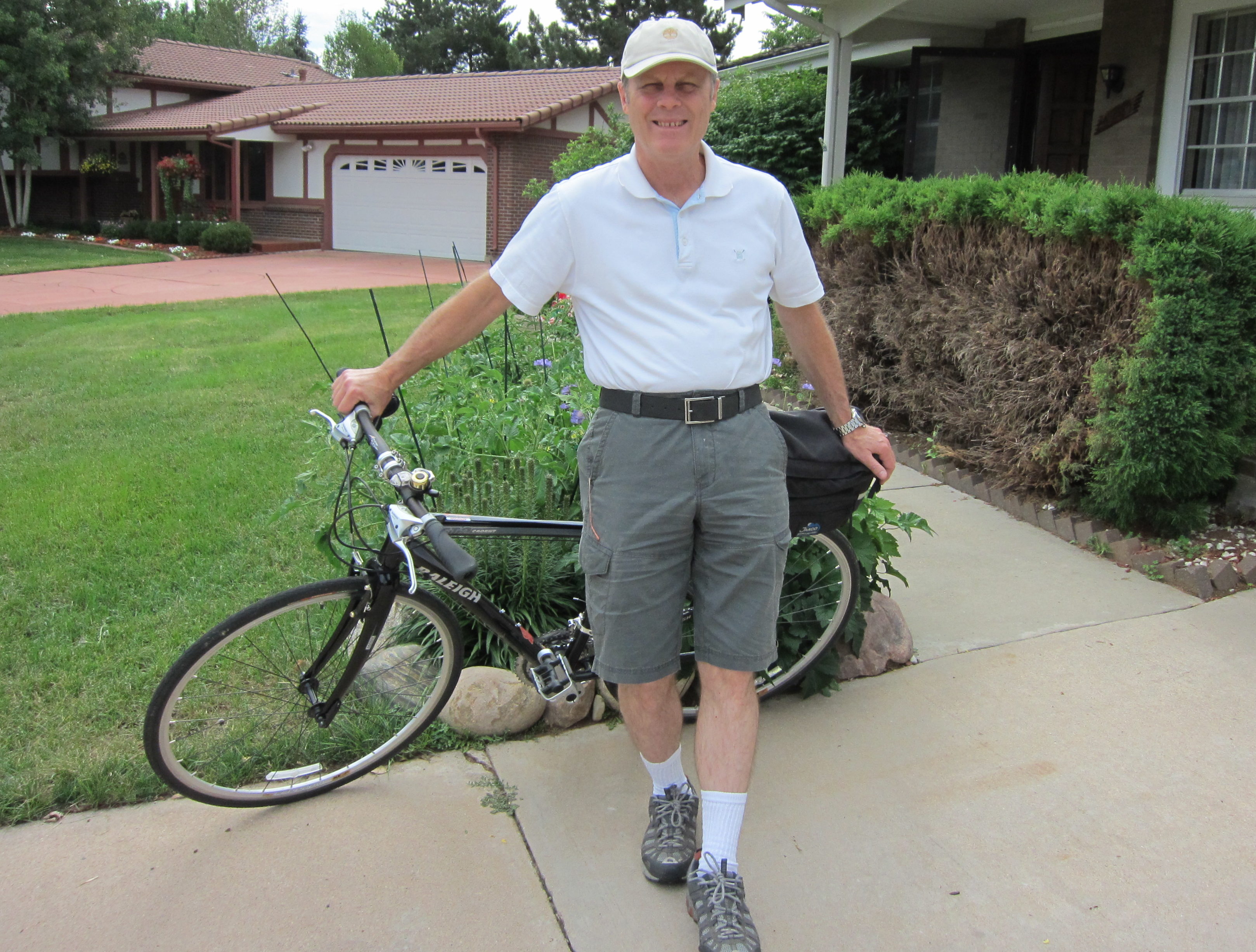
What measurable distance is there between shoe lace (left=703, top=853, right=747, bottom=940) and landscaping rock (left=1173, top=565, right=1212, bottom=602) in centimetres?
277

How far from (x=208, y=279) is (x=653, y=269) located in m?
16.9

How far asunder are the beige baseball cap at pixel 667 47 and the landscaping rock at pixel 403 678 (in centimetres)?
175

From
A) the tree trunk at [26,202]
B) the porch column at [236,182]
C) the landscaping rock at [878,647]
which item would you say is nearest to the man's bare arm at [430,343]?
the landscaping rock at [878,647]

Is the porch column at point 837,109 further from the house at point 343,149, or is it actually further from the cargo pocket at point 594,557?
the house at point 343,149

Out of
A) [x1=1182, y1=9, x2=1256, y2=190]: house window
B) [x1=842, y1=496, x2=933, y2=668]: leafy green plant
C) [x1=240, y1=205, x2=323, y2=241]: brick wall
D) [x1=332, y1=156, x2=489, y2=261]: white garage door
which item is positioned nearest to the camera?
[x1=842, y1=496, x2=933, y2=668]: leafy green plant

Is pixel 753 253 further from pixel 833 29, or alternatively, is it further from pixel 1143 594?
pixel 833 29

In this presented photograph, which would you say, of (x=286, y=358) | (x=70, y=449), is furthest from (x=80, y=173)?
(x=70, y=449)

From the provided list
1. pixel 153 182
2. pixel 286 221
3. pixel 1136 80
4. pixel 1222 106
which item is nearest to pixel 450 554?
pixel 1222 106

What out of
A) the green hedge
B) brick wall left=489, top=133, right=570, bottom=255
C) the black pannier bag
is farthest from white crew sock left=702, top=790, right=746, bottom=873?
brick wall left=489, top=133, right=570, bottom=255

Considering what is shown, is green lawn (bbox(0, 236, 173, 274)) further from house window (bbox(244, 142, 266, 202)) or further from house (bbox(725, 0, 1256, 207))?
house (bbox(725, 0, 1256, 207))

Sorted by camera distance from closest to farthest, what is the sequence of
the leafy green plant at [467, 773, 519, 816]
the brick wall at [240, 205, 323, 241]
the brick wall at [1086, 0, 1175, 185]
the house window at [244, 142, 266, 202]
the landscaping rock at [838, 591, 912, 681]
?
the leafy green plant at [467, 773, 519, 816]
the landscaping rock at [838, 591, 912, 681]
the brick wall at [1086, 0, 1175, 185]
the brick wall at [240, 205, 323, 241]
the house window at [244, 142, 266, 202]

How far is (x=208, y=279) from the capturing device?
691 inches

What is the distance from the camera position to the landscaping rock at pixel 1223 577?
4.31 m

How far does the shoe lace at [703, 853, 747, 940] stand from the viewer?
2320 mm
